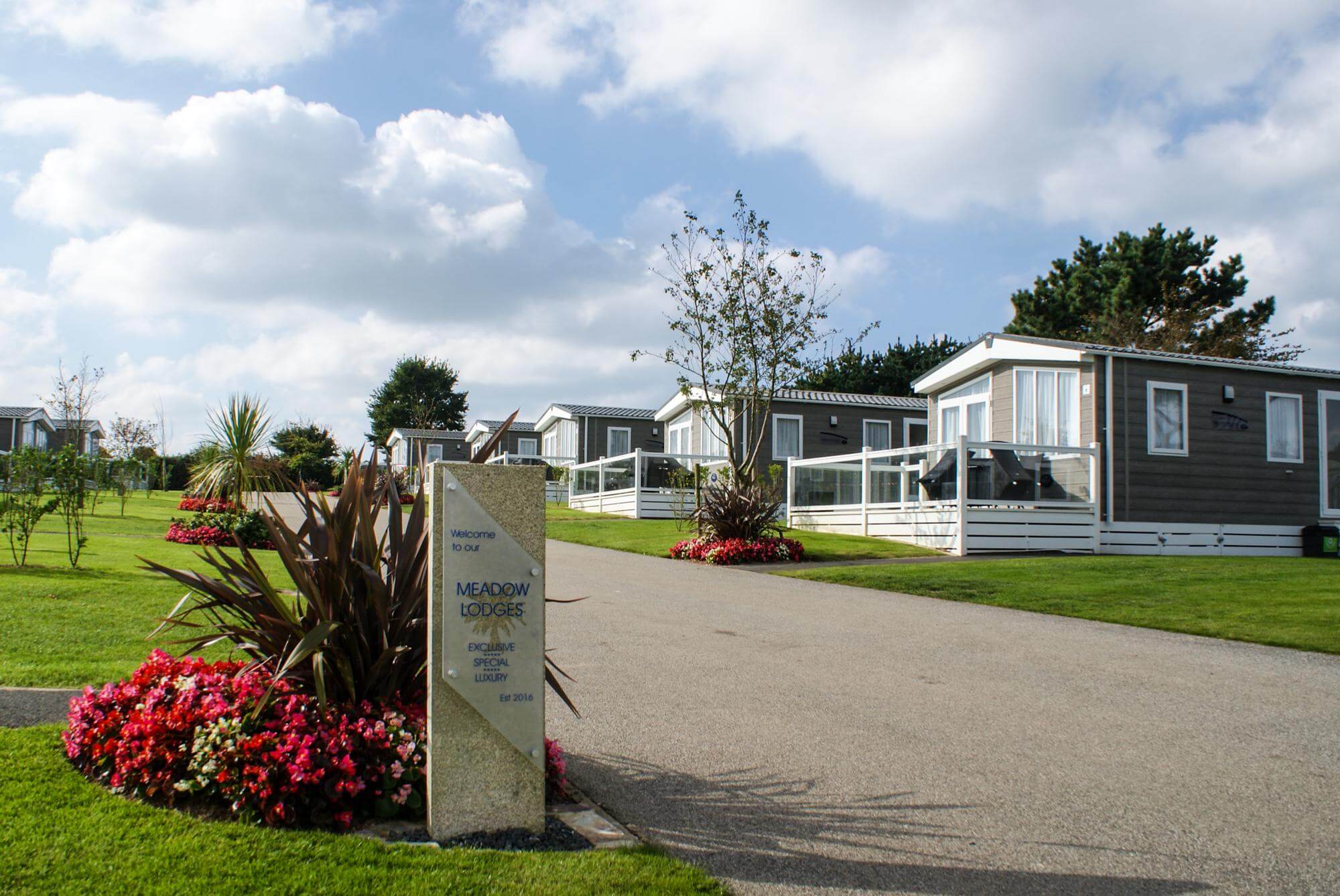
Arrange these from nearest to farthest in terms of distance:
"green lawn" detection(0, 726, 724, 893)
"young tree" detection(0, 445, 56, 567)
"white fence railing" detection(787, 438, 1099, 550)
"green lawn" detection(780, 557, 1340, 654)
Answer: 1. "green lawn" detection(0, 726, 724, 893)
2. "green lawn" detection(780, 557, 1340, 654)
3. "young tree" detection(0, 445, 56, 567)
4. "white fence railing" detection(787, 438, 1099, 550)

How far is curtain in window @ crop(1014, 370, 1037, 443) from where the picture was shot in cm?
1945

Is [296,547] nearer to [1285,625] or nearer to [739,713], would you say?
[739,713]

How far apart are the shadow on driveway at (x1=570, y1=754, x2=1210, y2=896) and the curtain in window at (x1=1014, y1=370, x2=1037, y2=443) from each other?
16418 millimetres

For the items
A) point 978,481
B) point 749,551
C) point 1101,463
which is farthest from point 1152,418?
point 749,551

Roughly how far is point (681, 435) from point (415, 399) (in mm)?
43509

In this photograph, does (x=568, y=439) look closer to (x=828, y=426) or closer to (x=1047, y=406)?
(x=828, y=426)

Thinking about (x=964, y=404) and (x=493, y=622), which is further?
(x=964, y=404)

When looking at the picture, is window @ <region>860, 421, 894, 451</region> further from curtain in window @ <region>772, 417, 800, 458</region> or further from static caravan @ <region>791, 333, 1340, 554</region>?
static caravan @ <region>791, 333, 1340, 554</region>

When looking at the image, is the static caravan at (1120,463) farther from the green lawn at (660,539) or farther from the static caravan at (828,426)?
the static caravan at (828,426)

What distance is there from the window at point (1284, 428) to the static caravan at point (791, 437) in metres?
12.9

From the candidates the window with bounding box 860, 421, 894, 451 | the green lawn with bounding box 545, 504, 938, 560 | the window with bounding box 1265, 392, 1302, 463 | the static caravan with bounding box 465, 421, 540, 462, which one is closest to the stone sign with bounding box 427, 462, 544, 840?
the green lawn with bounding box 545, 504, 938, 560

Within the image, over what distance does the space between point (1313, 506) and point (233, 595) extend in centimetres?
2122

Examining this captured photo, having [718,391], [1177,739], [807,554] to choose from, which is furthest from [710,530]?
[1177,739]

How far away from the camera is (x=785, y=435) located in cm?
3098
